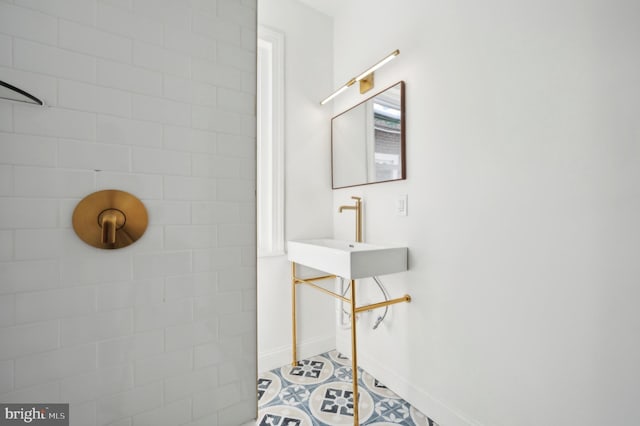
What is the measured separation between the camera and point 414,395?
1580 mm

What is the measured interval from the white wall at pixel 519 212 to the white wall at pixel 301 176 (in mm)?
643

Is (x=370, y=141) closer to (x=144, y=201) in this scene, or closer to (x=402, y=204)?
(x=402, y=204)

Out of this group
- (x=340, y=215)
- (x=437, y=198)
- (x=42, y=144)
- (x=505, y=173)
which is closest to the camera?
(x=42, y=144)

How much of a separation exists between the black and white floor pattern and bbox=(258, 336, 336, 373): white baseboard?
5 cm

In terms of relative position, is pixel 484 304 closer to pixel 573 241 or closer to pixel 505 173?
pixel 573 241

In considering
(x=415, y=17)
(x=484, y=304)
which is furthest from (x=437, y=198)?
(x=415, y=17)

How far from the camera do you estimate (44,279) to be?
2.19ft

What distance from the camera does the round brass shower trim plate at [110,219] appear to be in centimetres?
70

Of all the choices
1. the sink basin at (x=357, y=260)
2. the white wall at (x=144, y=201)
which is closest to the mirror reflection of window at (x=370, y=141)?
the sink basin at (x=357, y=260)

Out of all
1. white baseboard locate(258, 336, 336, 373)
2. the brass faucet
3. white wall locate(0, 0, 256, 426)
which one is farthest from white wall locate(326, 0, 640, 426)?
white wall locate(0, 0, 256, 426)

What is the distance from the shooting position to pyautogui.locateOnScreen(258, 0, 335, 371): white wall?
203 cm

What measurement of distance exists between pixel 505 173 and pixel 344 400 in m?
1.45

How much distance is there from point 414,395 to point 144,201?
1641mm

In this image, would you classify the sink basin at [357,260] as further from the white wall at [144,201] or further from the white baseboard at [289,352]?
the white baseboard at [289,352]
